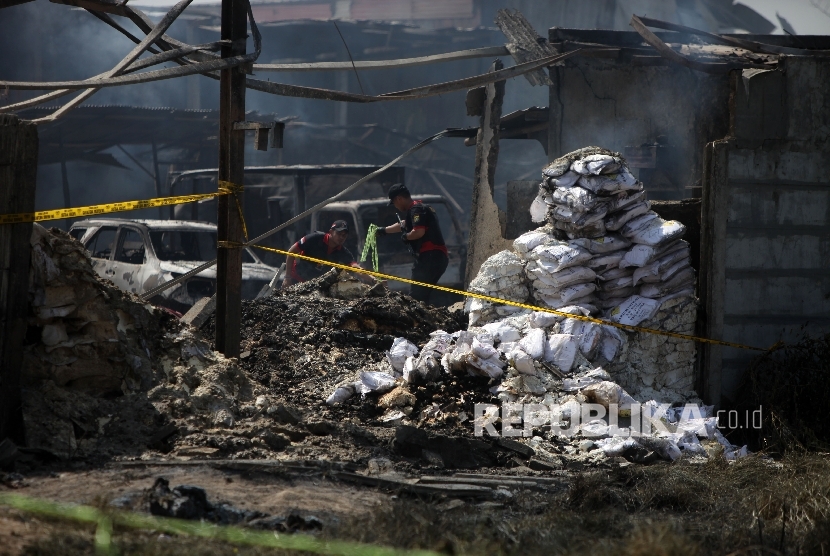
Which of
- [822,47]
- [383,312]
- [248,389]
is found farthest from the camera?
[822,47]

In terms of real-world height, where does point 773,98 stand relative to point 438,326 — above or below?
above

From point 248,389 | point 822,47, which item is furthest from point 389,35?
point 248,389

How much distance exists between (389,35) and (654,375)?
65.4ft

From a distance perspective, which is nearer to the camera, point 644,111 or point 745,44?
point 745,44

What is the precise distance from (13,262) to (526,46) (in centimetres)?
691

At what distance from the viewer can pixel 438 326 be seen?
25.3 feet

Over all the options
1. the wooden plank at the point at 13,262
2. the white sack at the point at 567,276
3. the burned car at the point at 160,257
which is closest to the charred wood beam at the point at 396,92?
the wooden plank at the point at 13,262

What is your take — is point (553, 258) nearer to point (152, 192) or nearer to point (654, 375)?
point (654, 375)

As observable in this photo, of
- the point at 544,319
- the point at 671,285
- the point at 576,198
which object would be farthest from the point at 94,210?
the point at 671,285

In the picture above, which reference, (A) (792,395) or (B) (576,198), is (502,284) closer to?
(B) (576,198)

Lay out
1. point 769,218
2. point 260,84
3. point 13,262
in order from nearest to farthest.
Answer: point 13,262
point 260,84
point 769,218

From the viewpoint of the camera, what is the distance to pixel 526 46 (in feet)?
32.7

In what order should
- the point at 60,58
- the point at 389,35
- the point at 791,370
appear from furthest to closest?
the point at 389,35
the point at 60,58
the point at 791,370
